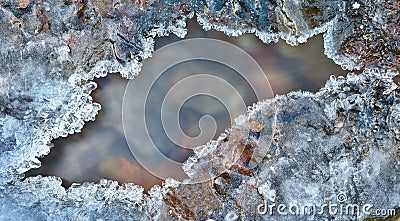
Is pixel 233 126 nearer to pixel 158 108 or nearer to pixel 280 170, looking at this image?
pixel 280 170

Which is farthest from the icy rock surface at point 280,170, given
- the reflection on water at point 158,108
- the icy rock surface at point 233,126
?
the reflection on water at point 158,108

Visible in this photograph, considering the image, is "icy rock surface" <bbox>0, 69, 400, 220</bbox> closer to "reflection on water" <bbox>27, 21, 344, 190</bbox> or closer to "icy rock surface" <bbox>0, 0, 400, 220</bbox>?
"icy rock surface" <bbox>0, 0, 400, 220</bbox>

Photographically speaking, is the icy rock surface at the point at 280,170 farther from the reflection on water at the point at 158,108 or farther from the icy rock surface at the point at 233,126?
the reflection on water at the point at 158,108

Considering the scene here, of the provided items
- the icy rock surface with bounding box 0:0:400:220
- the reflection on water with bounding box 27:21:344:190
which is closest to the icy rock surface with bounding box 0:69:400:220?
the icy rock surface with bounding box 0:0:400:220

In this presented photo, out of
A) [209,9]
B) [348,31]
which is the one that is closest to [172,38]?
[209,9]
